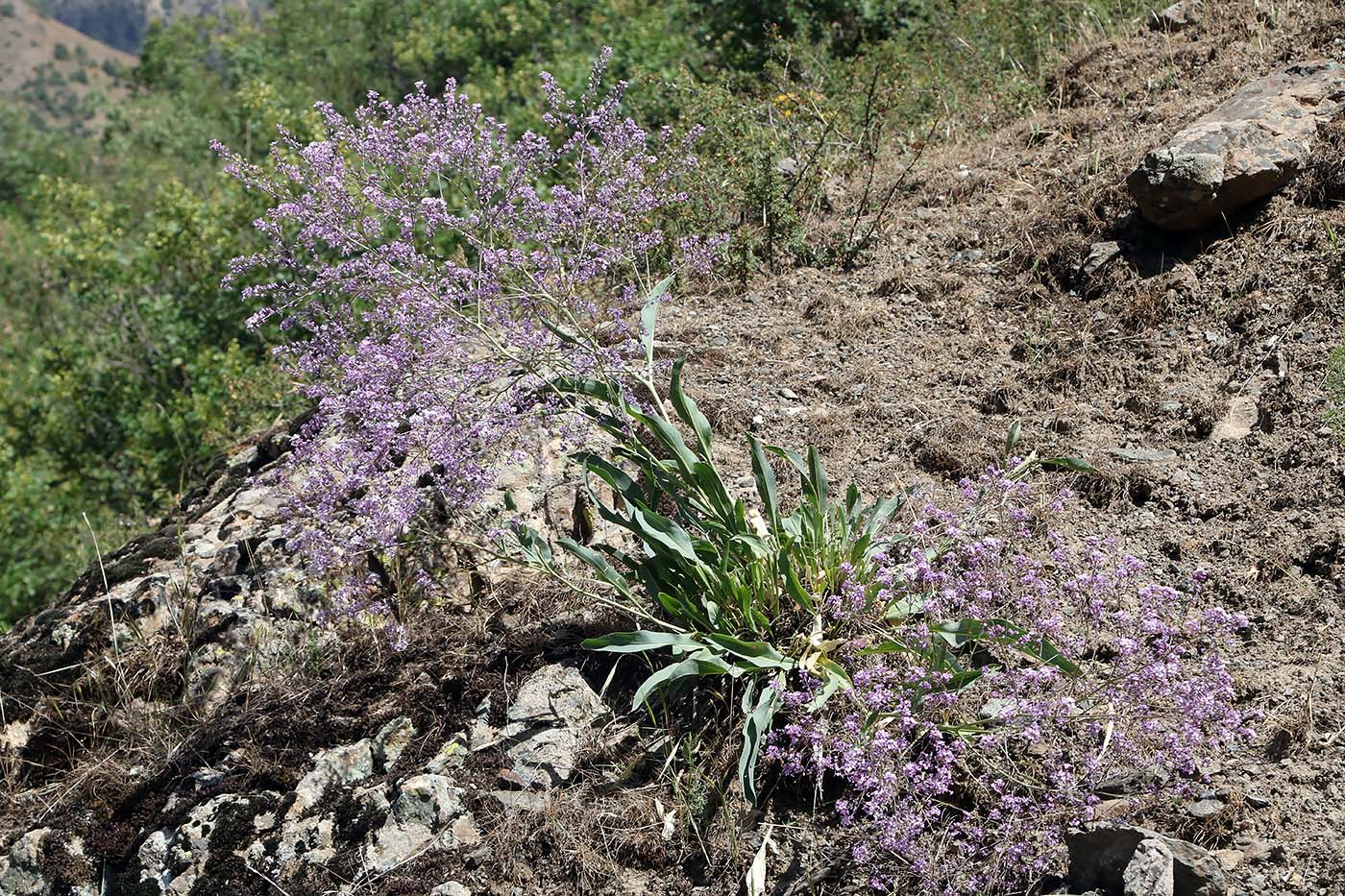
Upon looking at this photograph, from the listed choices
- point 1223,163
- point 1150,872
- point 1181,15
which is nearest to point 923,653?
point 1150,872

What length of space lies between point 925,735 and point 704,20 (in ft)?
26.9

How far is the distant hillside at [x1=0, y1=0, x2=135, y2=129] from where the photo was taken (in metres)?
134

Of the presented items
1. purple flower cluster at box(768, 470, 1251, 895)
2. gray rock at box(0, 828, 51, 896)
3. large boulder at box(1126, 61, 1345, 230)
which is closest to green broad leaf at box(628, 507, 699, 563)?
purple flower cluster at box(768, 470, 1251, 895)

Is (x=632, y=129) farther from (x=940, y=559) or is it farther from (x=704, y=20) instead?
(x=704, y=20)

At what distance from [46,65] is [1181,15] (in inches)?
7317

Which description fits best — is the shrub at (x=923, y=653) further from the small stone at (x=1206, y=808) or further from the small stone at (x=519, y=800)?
the small stone at (x=519, y=800)

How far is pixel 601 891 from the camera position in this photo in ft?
10.4

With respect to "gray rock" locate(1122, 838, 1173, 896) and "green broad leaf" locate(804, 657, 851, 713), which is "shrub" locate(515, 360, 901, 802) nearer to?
"green broad leaf" locate(804, 657, 851, 713)

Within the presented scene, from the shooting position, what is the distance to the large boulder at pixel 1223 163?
4.85 metres

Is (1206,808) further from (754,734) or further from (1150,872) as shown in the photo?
(754,734)

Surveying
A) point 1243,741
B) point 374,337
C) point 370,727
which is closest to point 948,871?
point 1243,741

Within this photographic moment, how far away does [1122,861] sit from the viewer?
9.13ft

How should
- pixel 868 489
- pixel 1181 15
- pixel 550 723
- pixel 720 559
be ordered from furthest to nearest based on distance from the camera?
1. pixel 1181 15
2. pixel 868 489
3. pixel 550 723
4. pixel 720 559

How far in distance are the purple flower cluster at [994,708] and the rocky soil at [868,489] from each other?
0.16 m
